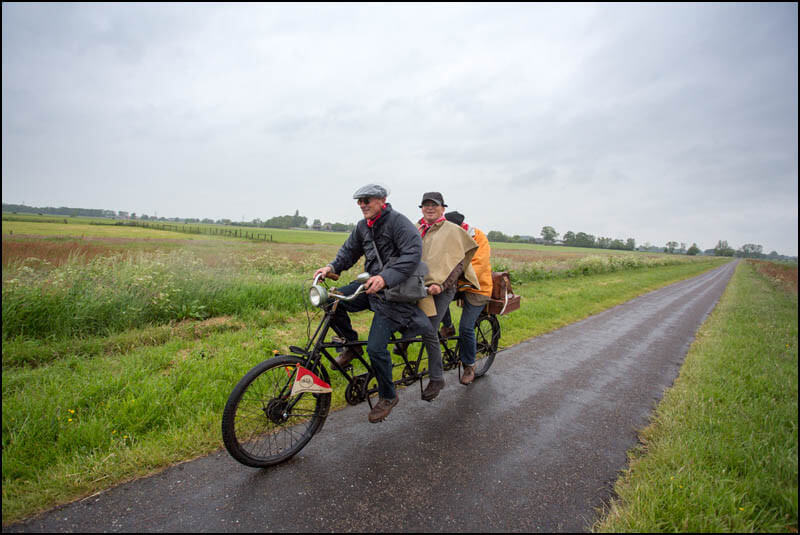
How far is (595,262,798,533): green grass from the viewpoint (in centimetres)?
212

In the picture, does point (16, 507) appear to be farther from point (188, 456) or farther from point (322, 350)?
point (322, 350)

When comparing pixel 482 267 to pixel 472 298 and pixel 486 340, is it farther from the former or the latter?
Answer: pixel 486 340

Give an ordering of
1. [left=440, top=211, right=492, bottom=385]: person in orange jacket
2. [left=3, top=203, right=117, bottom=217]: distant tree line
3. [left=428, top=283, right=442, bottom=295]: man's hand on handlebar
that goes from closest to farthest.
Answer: [left=428, top=283, right=442, bottom=295]: man's hand on handlebar, [left=440, top=211, right=492, bottom=385]: person in orange jacket, [left=3, top=203, right=117, bottom=217]: distant tree line

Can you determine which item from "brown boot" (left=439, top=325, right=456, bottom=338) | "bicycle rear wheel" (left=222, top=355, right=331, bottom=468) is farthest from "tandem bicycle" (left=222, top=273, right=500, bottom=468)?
"brown boot" (left=439, top=325, right=456, bottom=338)

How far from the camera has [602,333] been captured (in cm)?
762

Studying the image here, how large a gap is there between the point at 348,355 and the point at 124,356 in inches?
131

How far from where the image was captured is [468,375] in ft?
14.8

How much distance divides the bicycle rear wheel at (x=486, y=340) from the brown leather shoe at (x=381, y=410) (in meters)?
2.15

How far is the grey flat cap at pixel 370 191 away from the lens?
3.16m

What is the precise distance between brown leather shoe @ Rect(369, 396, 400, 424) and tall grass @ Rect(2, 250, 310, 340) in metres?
4.78

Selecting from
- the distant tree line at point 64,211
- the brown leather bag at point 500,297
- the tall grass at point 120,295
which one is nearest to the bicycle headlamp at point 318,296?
the brown leather bag at point 500,297

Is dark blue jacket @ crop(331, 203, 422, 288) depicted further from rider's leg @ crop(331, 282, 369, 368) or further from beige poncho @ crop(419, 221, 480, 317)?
beige poncho @ crop(419, 221, 480, 317)

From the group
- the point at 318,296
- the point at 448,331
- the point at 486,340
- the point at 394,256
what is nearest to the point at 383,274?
the point at 394,256

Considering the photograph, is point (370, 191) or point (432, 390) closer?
point (370, 191)
